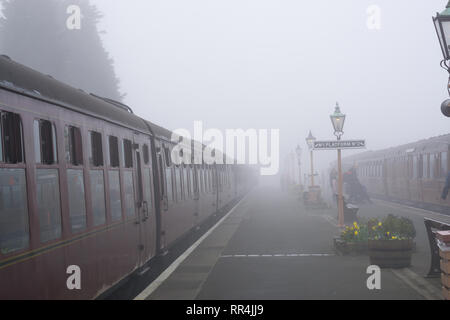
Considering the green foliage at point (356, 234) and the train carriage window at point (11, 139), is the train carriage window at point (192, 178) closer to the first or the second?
the green foliage at point (356, 234)

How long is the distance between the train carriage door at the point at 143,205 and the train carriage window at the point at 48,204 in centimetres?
373

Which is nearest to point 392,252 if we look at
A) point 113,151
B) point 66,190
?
point 113,151

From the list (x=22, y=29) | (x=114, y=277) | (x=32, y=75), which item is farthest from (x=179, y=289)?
(x=22, y=29)

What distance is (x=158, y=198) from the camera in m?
11.8

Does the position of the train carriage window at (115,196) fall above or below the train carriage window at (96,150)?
below

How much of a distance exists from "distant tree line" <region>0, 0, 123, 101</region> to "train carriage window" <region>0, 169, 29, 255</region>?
182 ft

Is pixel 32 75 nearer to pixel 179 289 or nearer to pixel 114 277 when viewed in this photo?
pixel 114 277

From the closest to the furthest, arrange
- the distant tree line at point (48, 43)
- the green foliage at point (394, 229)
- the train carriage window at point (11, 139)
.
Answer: the train carriage window at point (11, 139) < the green foliage at point (394, 229) < the distant tree line at point (48, 43)

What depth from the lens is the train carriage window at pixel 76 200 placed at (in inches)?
258

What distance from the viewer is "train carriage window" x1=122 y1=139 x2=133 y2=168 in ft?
30.7

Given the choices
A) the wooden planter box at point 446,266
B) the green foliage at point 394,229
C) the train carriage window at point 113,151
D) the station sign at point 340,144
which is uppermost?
the train carriage window at point 113,151

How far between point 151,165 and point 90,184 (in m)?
4.12

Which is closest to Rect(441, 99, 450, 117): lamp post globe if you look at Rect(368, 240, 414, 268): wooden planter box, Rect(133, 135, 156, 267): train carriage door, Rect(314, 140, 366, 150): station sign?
Rect(368, 240, 414, 268): wooden planter box

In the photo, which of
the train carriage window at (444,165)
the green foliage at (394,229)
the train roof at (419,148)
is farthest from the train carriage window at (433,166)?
the green foliage at (394,229)
